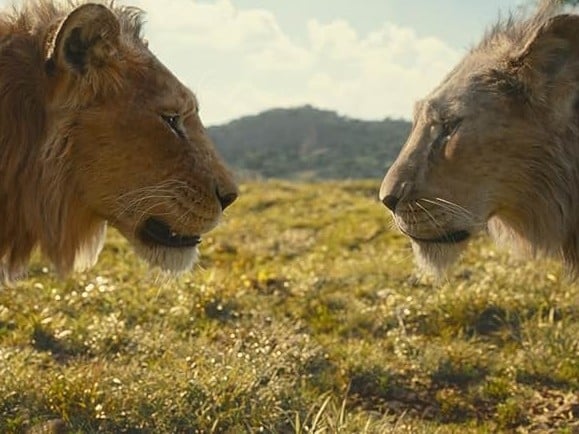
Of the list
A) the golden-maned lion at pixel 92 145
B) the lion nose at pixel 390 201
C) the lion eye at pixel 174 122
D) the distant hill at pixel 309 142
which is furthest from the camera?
the distant hill at pixel 309 142

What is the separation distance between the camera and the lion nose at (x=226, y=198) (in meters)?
4.05

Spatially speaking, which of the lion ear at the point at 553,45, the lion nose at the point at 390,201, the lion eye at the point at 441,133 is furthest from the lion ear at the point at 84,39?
the lion ear at the point at 553,45

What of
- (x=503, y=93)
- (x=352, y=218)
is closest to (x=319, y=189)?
(x=352, y=218)

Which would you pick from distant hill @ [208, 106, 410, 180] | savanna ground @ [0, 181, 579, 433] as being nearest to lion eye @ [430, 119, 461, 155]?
savanna ground @ [0, 181, 579, 433]

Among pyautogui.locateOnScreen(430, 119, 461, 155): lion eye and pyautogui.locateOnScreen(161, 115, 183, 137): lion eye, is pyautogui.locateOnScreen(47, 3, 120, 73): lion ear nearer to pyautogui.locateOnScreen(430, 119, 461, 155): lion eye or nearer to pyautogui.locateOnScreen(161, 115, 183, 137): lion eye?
pyautogui.locateOnScreen(161, 115, 183, 137): lion eye

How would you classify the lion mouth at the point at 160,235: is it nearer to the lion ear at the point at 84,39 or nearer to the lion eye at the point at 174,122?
the lion eye at the point at 174,122

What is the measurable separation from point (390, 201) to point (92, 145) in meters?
1.51

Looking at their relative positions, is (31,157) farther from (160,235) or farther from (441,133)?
(441,133)

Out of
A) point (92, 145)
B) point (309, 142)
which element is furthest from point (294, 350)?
point (309, 142)

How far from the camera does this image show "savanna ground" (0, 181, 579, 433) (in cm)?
453

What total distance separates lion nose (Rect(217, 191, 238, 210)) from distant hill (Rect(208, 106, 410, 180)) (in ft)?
161

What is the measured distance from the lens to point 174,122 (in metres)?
3.98

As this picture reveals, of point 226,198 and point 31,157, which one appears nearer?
point 31,157

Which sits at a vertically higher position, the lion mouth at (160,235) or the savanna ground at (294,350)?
the lion mouth at (160,235)
